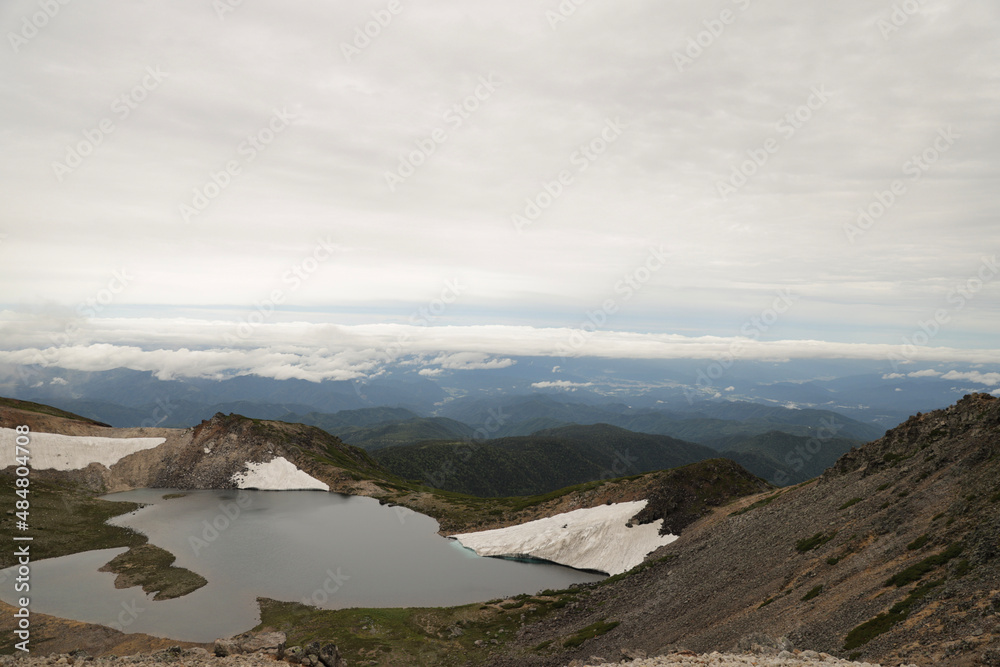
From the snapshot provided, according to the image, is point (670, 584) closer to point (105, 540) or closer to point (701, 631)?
point (701, 631)

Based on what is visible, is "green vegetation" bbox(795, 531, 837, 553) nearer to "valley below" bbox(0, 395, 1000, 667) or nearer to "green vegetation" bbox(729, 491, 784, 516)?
"valley below" bbox(0, 395, 1000, 667)

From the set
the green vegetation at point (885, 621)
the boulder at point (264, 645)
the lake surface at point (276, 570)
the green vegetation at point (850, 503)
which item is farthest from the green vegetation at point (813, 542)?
the boulder at point (264, 645)

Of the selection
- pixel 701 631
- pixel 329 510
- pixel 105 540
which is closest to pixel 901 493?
pixel 701 631

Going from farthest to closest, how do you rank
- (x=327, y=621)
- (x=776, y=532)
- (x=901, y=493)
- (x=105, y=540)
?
(x=105, y=540) < (x=327, y=621) < (x=776, y=532) < (x=901, y=493)

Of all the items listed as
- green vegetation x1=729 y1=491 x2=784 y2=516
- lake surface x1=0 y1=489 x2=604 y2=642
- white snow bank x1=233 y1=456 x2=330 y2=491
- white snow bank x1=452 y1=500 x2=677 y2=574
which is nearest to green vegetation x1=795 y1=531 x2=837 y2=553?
green vegetation x1=729 y1=491 x2=784 y2=516

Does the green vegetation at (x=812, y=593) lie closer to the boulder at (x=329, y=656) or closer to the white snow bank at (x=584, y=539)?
the boulder at (x=329, y=656)
